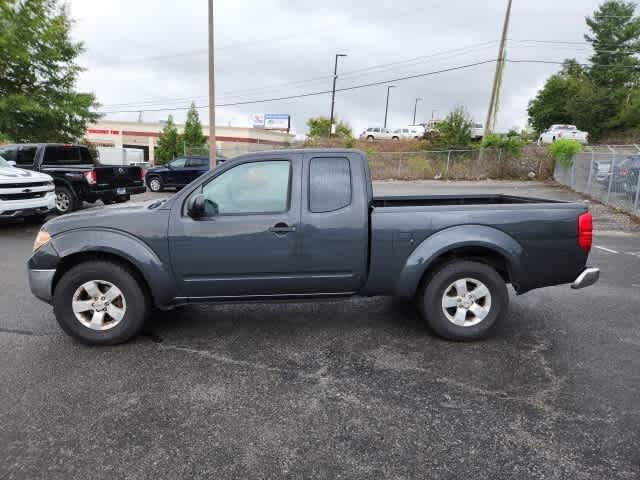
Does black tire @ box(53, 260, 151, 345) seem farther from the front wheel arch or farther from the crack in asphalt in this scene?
the crack in asphalt

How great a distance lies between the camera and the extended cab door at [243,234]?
3.95m

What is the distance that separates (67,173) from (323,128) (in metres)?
55.7

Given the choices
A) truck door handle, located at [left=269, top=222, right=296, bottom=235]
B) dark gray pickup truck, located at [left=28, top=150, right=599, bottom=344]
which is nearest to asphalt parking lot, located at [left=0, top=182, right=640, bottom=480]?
dark gray pickup truck, located at [left=28, top=150, right=599, bottom=344]

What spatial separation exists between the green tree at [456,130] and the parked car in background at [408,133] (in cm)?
1544

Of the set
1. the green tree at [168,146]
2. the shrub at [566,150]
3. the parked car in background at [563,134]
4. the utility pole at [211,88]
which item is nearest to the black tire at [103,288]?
the utility pole at [211,88]

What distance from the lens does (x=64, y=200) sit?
11.7m

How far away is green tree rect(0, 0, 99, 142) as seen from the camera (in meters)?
18.6

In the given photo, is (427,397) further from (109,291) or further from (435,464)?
(109,291)

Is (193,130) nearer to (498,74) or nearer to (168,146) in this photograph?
(168,146)

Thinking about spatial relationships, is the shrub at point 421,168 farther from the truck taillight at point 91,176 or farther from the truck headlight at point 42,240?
the truck headlight at point 42,240

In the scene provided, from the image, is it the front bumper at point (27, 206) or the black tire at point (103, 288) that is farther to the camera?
the front bumper at point (27, 206)

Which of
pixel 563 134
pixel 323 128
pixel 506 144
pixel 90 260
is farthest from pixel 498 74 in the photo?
pixel 323 128

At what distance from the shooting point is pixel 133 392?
3.26 m

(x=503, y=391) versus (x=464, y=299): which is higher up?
(x=464, y=299)
